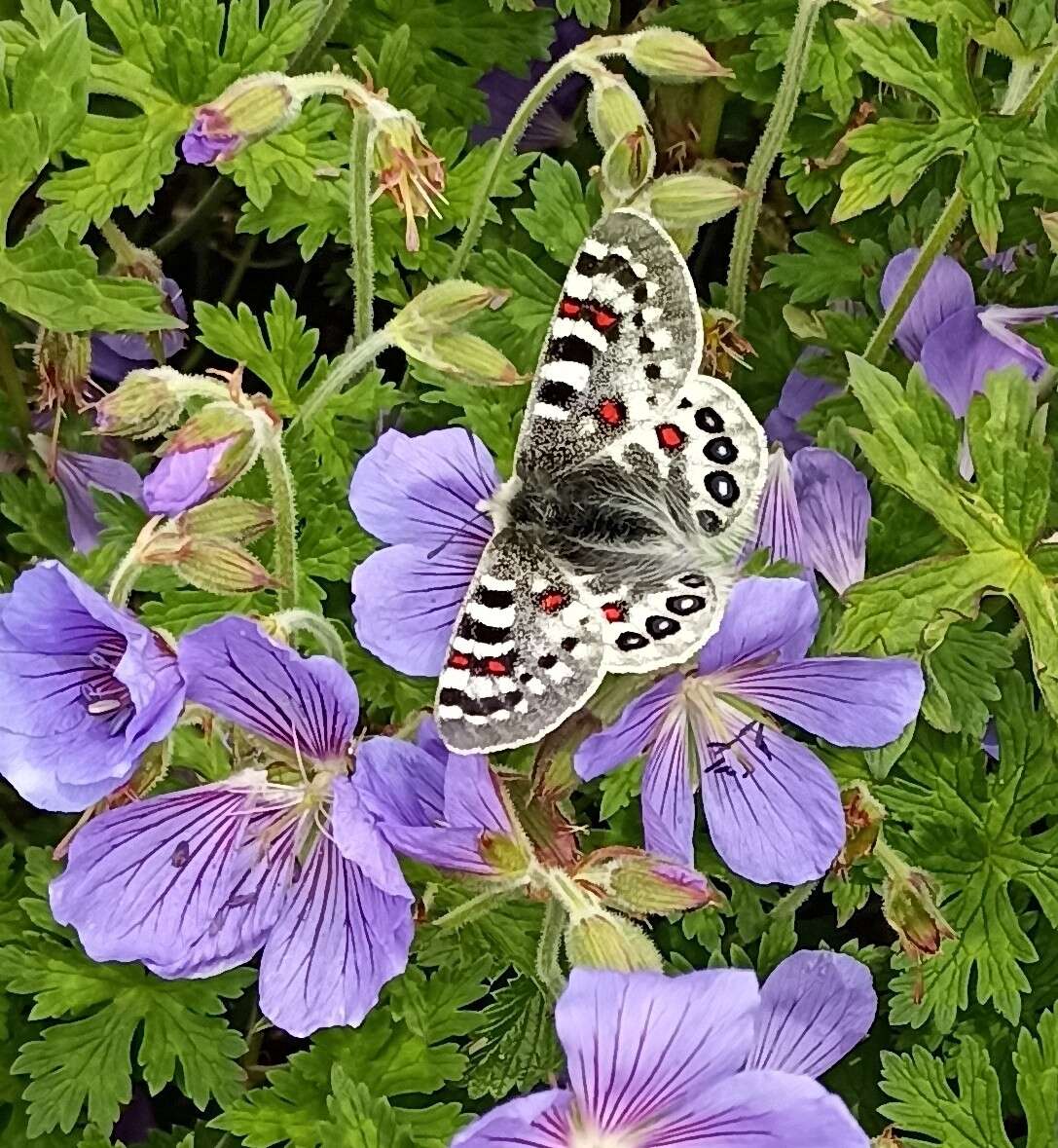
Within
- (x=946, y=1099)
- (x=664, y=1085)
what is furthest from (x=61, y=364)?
(x=946, y=1099)

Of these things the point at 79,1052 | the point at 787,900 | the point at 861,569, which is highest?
the point at 861,569

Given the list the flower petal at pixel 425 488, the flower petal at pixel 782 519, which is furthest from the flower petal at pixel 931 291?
the flower petal at pixel 425 488

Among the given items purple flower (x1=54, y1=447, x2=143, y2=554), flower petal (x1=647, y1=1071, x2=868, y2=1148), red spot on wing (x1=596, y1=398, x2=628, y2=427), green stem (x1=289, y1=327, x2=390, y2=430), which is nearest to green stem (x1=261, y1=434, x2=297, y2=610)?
green stem (x1=289, y1=327, x2=390, y2=430)

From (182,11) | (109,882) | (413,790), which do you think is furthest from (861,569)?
(182,11)

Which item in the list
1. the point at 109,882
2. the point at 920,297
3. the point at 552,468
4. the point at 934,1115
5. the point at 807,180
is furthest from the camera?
the point at 807,180

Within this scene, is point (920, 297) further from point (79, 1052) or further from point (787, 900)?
point (79, 1052)

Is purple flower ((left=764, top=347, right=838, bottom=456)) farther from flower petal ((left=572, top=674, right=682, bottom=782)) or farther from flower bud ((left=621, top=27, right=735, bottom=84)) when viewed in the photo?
flower petal ((left=572, top=674, right=682, bottom=782))
